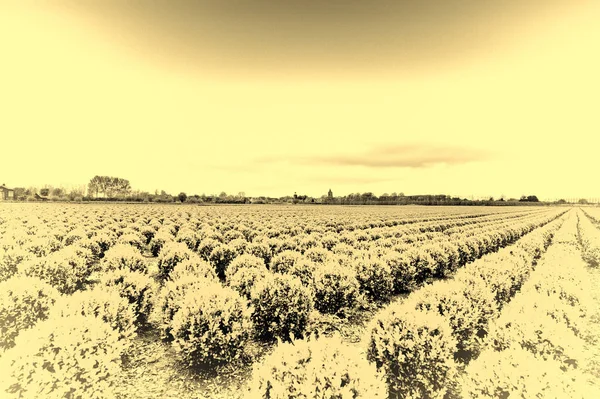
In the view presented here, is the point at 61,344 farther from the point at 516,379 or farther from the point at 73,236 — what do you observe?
the point at 73,236

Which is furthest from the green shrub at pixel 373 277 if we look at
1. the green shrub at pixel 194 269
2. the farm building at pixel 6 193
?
the farm building at pixel 6 193

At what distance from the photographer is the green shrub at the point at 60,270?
1048 cm

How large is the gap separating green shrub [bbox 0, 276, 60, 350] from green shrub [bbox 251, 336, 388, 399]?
6.05 meters

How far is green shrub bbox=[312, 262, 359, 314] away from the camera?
1011 centimetres

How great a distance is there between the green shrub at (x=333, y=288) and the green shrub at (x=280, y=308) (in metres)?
1.43

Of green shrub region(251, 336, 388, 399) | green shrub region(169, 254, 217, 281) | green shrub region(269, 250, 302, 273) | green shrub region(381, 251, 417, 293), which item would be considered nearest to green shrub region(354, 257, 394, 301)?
green shrub region(381, 251, 417, 293)

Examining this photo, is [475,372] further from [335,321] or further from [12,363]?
[12,363]

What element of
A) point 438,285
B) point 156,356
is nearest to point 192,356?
point 156,356

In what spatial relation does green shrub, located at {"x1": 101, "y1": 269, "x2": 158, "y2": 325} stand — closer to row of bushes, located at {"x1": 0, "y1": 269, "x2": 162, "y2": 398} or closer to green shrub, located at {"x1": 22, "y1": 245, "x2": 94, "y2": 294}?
row of bushes, located at {"x1": 0, "y1": 269, "x2": 162, "y2": 398}

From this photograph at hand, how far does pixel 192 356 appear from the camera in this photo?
22.2 ft

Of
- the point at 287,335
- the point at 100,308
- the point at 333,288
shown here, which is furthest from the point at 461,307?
the point at 100,308

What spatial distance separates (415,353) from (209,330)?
14.0 ft

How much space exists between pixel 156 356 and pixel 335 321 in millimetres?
5377

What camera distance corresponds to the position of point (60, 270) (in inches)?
428
